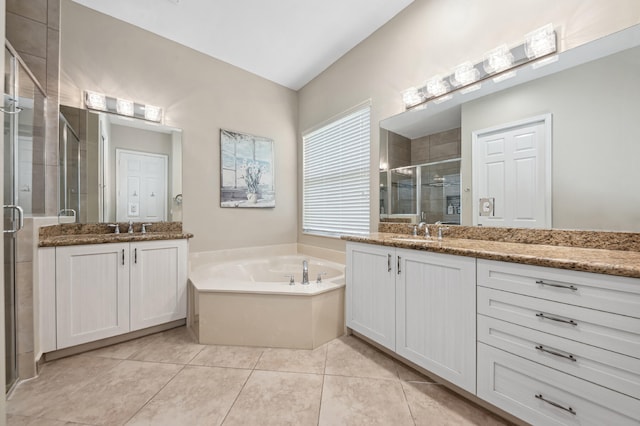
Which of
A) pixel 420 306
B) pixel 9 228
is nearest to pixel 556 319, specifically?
pixel 420 306

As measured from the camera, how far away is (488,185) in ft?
5.64

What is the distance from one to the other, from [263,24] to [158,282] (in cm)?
254

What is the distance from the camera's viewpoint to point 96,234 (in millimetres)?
2244

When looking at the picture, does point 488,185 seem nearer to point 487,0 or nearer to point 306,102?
point 487,0

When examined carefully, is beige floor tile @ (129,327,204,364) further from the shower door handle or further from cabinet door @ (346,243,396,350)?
cabinet door @ (346,243,396,350)

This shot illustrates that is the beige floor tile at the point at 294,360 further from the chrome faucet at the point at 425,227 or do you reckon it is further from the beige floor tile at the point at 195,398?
the chrome faucet at the point at 425,227

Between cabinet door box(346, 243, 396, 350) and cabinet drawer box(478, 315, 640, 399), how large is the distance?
0.58 metres

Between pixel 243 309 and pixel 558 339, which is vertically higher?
pixel 558 339

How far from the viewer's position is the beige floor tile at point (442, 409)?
4.17ft

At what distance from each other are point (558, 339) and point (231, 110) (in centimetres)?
334

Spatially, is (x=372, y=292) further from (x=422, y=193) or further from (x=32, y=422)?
(x=32, y=422)

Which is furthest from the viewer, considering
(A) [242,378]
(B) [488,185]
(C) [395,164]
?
(C) [395,164]

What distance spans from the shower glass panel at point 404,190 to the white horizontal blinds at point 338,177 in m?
0.34

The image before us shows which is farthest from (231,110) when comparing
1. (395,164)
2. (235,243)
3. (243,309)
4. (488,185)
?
(488,185)
